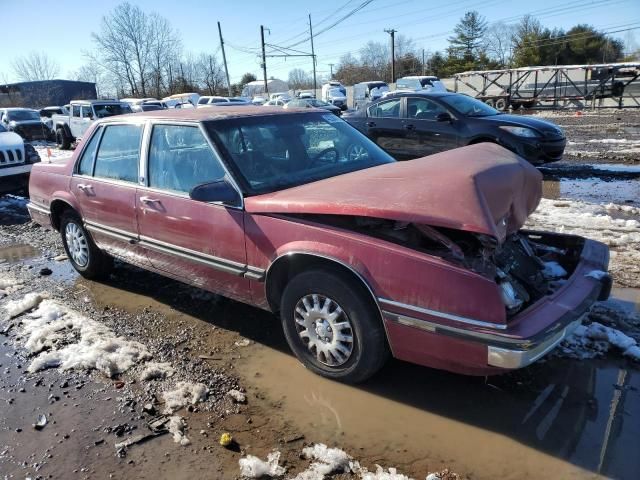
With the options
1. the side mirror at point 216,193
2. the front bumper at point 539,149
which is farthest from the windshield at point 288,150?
the front bumper at point 539,149

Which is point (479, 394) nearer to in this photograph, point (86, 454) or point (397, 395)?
point (397, 395)

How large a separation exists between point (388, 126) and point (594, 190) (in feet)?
12.5

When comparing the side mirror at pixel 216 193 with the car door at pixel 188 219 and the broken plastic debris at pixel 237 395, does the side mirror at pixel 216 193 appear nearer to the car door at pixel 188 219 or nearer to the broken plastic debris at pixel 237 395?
the car door at pixel 188 219

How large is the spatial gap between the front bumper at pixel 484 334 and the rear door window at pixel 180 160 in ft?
5.76

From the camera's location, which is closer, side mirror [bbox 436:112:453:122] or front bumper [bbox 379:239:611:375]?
front bumper [bbox 379:239:611:375]

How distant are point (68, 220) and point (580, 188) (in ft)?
25.6

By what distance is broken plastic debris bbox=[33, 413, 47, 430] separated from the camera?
10.2 feet

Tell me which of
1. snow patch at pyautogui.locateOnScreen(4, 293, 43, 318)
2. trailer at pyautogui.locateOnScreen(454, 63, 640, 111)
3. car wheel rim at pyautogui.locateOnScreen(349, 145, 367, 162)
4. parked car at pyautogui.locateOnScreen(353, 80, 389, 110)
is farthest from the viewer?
parked car at pyautogui.locateOnScreen(353, 80, 389, 110)

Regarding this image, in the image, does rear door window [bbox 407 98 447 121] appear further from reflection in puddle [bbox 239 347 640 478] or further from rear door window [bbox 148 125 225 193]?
reflection in puddle [bbox 239 347 640 478]

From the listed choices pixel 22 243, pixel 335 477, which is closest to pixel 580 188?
pixel 335 477

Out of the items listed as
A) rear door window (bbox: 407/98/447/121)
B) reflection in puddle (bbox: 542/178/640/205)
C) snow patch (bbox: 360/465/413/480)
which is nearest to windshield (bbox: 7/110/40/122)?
rear door window (bbox: 407/98/447/121)

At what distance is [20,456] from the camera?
9.35 feet

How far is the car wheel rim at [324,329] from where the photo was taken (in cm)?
315

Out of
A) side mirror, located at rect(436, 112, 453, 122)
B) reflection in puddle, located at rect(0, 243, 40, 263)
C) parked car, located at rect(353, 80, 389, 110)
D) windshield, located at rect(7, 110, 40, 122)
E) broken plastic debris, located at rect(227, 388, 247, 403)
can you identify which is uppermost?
parked car, located at rect(353, 80, 389, 110)
